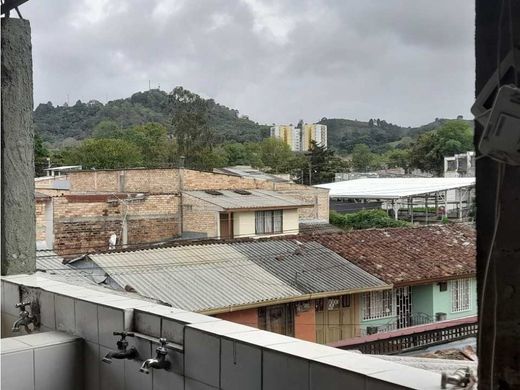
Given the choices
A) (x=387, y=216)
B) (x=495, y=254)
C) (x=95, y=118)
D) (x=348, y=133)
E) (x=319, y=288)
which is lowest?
(x=319, y=288)

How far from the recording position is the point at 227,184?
39.0 feet

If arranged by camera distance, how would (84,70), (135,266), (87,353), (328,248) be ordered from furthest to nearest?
(328,248), (135,266), (84,70), (87,353)

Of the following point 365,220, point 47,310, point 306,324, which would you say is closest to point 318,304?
point 306,324

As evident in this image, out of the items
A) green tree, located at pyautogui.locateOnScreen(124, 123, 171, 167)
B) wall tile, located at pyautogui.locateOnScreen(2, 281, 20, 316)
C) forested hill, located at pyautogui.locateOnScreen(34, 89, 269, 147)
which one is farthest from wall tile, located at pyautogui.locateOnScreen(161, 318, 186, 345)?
green tree, located at pyautogui.locateOnScreen(124, 123, 171, 167)

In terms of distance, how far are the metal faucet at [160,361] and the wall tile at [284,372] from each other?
315 mm

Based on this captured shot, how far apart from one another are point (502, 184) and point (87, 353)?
129 centimetres

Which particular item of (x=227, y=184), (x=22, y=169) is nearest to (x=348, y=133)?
(x=22, y=169)

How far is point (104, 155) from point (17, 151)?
15741mm

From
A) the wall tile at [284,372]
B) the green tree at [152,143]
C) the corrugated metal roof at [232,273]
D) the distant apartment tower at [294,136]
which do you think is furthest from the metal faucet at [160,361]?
the green tree at [152,143]

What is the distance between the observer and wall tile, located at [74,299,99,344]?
1.62m

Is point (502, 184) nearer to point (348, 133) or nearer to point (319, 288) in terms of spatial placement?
point (348, 133)

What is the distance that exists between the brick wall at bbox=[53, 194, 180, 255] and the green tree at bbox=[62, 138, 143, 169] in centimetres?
557

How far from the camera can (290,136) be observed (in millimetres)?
10508

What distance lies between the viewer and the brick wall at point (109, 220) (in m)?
9.38
